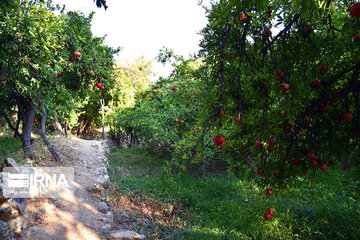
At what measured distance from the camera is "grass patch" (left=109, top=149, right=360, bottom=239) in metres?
4.02

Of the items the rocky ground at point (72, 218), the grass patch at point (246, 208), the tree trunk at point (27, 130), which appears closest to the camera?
the rocky ground at point (72, 218)

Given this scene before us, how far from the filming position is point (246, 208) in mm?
4996

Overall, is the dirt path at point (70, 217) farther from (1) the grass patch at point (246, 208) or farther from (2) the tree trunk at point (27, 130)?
(1) the grass patch at point (246, 208)

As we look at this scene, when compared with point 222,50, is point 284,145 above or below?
below

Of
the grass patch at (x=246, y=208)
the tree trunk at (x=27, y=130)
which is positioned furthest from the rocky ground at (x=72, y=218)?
the grass patch at (x=246, y=208)

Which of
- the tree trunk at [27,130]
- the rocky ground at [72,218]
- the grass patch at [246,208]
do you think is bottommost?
the grass patch at [246,208]

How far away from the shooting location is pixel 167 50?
8477 mm

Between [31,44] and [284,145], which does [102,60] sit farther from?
[284,145]

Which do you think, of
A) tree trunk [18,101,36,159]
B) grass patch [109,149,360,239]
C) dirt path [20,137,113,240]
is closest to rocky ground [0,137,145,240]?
dirt path [20,137,113,240]

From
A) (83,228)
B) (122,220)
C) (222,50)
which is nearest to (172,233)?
(122,220)

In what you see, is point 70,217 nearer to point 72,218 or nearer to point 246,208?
point 72,218

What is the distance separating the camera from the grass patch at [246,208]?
402 cm

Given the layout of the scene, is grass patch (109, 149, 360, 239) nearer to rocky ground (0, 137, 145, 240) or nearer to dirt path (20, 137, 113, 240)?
rocky ground (0, 137, 145, 240)

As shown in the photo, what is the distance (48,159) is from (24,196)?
2369mm
